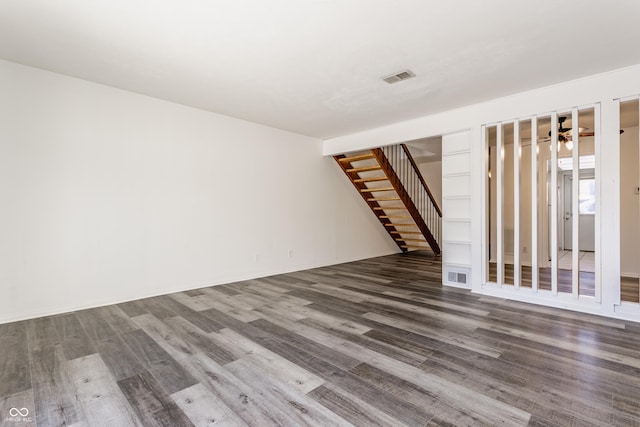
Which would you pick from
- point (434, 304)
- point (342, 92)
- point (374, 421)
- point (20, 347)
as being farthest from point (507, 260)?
point (20, 347)

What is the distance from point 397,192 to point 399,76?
2.87 m

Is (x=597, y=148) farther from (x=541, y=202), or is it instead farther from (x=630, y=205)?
(x=541, y=202)

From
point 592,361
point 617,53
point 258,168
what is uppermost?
point 617,53

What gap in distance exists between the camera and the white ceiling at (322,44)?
7.05 feet

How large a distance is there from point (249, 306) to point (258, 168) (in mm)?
2322

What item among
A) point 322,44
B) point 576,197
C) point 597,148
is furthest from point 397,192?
point 322,44

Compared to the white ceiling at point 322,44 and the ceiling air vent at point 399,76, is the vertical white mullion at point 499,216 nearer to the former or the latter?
the white ceiling at point 322,44

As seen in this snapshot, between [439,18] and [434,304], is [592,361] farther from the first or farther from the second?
[439,18]

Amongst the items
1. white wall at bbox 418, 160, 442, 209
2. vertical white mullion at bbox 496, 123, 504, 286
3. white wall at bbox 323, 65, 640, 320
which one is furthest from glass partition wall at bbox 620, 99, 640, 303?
white wall at bbox 418, 160, 442, 209

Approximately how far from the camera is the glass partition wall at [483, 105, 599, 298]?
3.50 meters

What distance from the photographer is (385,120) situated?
471 centimetres

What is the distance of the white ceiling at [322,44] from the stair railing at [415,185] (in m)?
2.64

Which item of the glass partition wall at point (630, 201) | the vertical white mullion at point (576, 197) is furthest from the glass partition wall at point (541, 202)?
the glass partition wall at point (630, 201)

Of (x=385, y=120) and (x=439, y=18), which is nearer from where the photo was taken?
(x=439, y=18)
